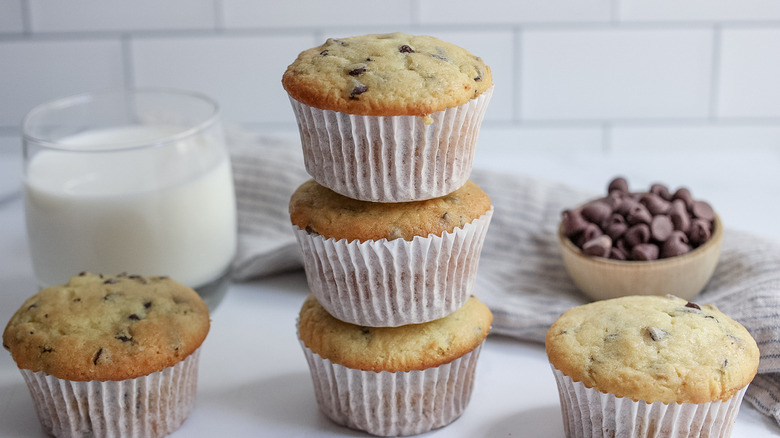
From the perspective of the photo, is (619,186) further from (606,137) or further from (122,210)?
(122,210)

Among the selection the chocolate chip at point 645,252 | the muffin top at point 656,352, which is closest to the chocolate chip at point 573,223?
the chocolate chip at point 645,252

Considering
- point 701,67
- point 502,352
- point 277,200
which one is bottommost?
point 502,352

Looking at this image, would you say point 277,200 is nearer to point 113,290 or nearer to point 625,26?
point 113,290

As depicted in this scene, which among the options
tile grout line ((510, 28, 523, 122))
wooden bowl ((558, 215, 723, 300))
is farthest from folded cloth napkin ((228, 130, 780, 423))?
tile grout line ((510, 28, 523, 122))

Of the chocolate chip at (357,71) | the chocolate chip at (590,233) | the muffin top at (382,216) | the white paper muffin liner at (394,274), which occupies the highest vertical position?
the chocolate chip at (357,71)

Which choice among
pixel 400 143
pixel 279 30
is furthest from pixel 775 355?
pixel 279 30

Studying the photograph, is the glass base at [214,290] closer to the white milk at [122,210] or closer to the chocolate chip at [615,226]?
the white milk at [122,210]
